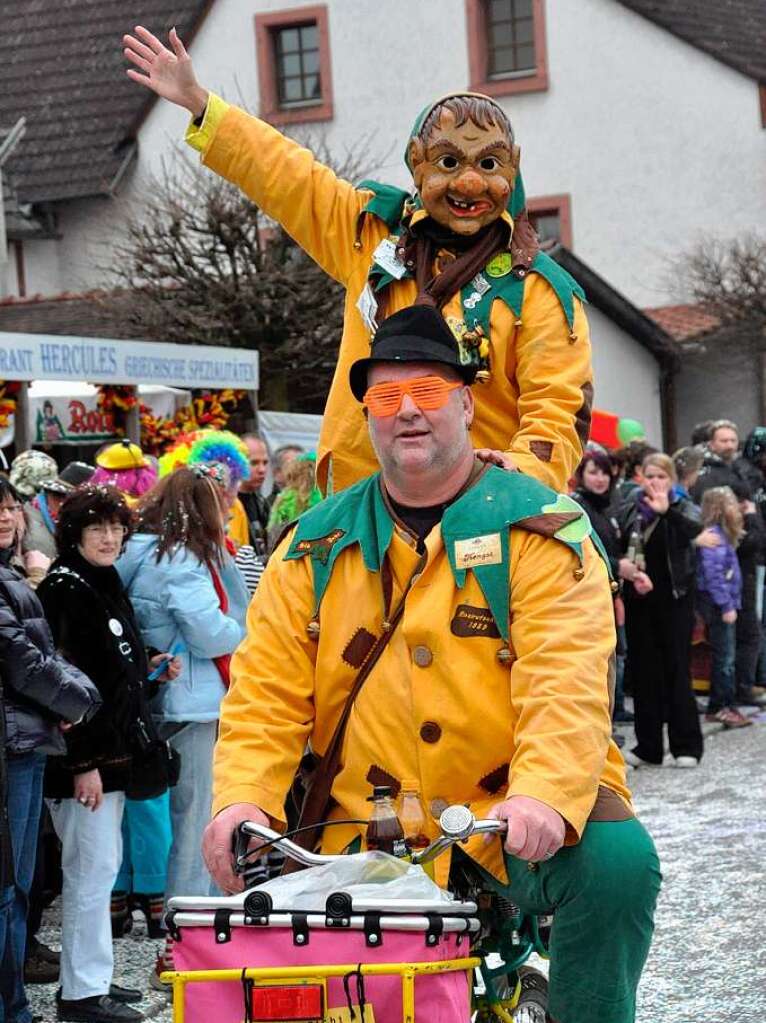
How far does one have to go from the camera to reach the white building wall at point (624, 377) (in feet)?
93.0

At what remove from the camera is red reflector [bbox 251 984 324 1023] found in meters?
3.00

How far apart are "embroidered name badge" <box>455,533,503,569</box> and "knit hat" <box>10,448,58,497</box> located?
5228 mm

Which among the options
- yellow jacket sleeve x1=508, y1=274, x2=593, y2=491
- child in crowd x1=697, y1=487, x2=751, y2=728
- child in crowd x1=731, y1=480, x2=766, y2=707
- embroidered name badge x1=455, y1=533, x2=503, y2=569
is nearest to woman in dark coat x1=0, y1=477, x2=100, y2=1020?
yellow jacket sleeve x1=508, y1=274, x2=593, y2=491

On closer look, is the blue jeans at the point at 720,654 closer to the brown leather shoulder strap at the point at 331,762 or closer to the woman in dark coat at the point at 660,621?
the woman in dark coat at the point at 660,621

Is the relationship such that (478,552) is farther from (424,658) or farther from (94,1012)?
(94,1012)

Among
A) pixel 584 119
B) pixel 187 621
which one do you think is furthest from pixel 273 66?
pixel 187 621

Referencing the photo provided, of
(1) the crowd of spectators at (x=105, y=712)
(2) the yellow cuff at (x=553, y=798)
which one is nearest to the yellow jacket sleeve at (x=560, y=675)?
(2) the yellow cuff at (x=553, y=798)

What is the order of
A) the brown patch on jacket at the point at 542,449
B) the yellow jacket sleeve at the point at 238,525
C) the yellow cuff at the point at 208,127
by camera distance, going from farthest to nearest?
the yellow jacket sleeve at the point at 238,525, the yellow cuff at the point at 208,127, the brown patch on jacket at the point at 542,449

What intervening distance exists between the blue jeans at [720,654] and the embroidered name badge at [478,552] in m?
9.92

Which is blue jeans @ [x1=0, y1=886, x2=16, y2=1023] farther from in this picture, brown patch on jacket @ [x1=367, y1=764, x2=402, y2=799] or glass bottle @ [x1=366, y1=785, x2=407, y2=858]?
glass bottle @ [x1=366, y1=785, x2=407, y2=858]

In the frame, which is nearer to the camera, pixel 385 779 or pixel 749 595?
pixel 385 779

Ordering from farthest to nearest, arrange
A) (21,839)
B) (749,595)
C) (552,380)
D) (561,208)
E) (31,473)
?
1. (561,208)
2. (749,595)
3. (31,473)
4. (21,839)
5. (552,380)

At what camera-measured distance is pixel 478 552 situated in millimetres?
3680

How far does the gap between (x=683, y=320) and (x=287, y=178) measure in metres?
25.5
